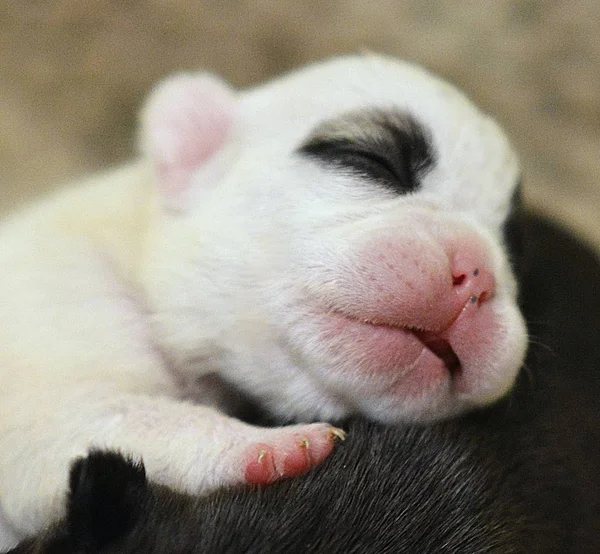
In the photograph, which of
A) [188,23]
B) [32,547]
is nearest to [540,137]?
[188,23]

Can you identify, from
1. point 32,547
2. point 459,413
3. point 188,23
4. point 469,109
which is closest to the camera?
point 32,547

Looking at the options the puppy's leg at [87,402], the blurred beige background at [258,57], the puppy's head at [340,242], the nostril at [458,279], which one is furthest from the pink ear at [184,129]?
the blurred beige background at [258,57]

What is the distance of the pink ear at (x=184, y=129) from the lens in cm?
154

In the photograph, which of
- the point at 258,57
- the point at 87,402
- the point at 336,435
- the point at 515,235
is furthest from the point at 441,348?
the point at 258,57

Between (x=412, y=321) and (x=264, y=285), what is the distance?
0.91 ft

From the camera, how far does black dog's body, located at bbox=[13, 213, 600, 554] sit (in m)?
0.93

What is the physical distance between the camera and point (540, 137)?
266 centimetres

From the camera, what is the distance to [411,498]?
1.05 metres

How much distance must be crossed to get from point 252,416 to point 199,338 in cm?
19

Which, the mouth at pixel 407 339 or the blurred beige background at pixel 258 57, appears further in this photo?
the blurred beige background at pixel 258 57

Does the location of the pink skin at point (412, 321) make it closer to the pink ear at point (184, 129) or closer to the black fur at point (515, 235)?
the black fur at point (515, 235)

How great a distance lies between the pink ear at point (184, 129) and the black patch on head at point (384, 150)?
0.28 m

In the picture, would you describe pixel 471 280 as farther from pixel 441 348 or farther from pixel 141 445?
pixel 141 445

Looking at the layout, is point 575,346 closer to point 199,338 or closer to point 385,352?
point 385,352
